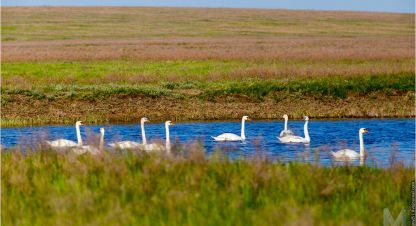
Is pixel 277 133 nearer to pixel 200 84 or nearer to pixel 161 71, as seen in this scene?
pixel 200 84

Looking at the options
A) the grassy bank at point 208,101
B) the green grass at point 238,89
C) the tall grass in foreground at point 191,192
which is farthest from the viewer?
the green grass at point 238,89

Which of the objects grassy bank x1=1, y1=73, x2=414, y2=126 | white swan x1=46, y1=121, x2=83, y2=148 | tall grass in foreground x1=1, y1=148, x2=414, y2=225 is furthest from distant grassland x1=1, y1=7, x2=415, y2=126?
tall grass in foreground x1=1, y1=148, x2=414, y2=225

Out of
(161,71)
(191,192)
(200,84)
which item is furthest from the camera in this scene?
(161,71)

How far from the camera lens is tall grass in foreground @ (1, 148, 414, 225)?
402 inches

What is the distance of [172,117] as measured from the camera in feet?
102

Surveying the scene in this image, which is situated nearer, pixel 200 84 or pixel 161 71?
pixel 200 84

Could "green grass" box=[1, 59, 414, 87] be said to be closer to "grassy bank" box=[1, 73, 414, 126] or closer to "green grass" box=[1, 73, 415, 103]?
"green grass" box=[1, 73, 415, 103]

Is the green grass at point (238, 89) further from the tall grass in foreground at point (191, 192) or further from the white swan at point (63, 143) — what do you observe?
the tall grass in foreground at point (191, 192)

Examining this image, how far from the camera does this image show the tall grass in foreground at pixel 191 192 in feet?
33.5

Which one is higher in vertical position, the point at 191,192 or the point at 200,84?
the point at 191,192

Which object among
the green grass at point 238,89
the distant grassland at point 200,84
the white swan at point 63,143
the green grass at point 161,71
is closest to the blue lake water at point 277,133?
the white swan at point 63,143

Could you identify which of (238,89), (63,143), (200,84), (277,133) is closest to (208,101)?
(238,89)

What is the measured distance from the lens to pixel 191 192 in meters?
11.2

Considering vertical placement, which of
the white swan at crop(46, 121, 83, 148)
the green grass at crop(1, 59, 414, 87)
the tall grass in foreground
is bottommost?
the green grass at crop(1, 59, 414, 87)
